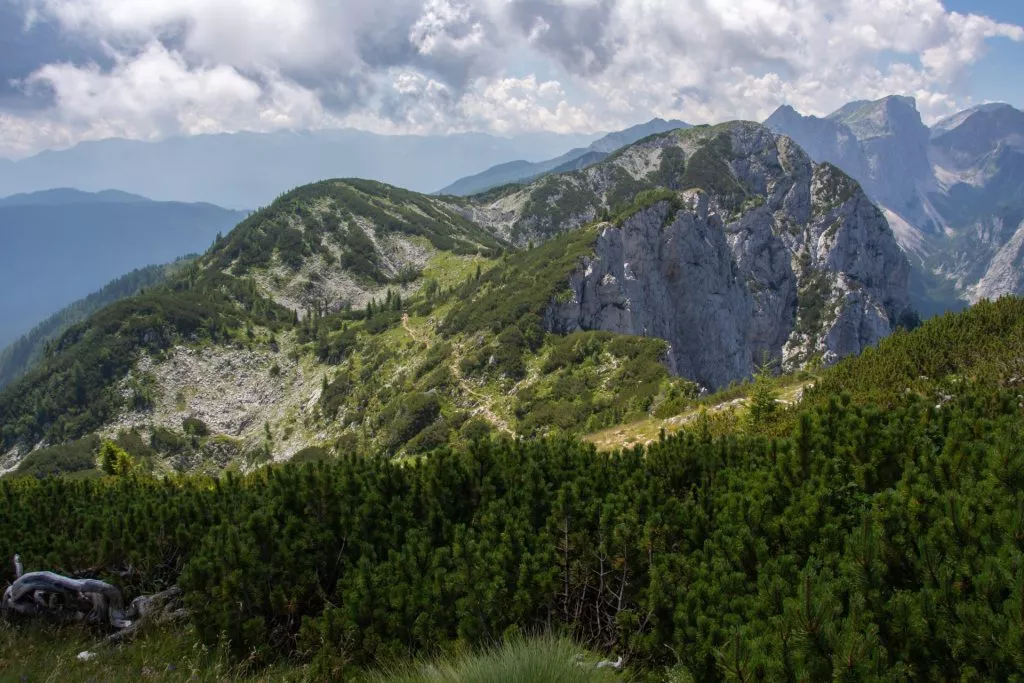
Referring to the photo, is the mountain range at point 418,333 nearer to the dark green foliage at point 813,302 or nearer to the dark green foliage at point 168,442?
the dark green foliage at point 168,442

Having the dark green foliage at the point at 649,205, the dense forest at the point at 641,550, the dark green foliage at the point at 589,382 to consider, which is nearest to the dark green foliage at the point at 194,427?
the dark green foliage at the point at 589,382

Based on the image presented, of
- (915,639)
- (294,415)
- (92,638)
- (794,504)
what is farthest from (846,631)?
(294,415)

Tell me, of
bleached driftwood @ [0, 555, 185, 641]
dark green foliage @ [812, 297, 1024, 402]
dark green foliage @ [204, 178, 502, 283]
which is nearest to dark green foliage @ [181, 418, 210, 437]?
dark green foliage @ [204, 178, 502, 283]

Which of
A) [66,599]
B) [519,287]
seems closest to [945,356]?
[66,599]

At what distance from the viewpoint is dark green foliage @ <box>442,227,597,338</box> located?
83500 millimetres

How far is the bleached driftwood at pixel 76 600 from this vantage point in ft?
25.0

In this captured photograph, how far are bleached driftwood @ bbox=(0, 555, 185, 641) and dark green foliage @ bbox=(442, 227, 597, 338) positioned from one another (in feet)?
237

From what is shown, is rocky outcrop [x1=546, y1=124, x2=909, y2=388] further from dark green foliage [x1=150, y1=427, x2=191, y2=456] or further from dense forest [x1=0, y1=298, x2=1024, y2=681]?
dark green foliage [x1=150, y1=427, x2=191, y2=456]

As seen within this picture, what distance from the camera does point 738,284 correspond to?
145 m

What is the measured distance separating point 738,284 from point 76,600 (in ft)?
501

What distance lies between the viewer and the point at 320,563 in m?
7.13

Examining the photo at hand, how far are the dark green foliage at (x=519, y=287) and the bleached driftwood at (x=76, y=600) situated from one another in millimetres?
72276

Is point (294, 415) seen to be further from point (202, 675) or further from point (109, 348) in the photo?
point (202, 675)

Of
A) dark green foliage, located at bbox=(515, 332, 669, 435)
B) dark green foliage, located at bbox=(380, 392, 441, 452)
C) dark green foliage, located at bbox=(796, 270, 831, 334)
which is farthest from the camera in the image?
dark green foliage, located at bbox=(796, 270, 831, 334)
